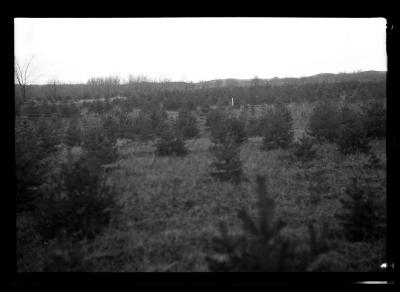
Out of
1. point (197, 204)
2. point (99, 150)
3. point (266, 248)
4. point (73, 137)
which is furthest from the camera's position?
point (73, 137)

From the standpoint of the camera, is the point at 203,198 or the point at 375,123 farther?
the point at 375,123

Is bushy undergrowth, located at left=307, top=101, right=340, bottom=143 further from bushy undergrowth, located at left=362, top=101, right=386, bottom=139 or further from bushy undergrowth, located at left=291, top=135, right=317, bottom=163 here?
bushy undergrowth, located at left=291, top=135, right=317, bottom=163

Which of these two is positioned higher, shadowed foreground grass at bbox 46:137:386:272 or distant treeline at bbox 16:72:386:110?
distant treeline at bbox 16:72:386:110

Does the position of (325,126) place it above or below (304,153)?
above

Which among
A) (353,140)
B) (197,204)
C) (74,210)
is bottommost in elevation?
(197,204)

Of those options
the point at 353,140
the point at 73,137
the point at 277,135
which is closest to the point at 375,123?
the point at 353,140

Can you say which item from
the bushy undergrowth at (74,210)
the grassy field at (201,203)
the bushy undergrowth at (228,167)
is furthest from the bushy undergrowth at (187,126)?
the bushy undergrowth at (74,210)

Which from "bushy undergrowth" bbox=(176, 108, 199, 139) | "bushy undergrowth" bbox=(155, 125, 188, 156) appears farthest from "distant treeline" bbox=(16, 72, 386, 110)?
"bushy undergrowth" bbox=(155, 125, 188, 156)

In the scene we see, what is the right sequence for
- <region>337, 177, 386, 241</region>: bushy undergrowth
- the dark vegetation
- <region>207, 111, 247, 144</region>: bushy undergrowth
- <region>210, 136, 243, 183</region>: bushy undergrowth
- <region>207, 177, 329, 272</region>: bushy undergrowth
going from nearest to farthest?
<region>207, 177, 329, 272</region>: bushy undergrowth, the dark vegetation, <region>337, 177, 386, 241</region>: bushy undergrowth, <region>210, 136, 243, 183</region>: bushy undergrowth, <region>207, 111, 247, 144</region>: bushy undergrowth

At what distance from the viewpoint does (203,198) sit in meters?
5.85

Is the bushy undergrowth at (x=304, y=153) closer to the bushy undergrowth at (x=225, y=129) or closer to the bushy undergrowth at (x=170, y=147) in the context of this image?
the bushy undergrowth at (x=225, y=129)

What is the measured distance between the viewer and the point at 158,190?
6207 mm

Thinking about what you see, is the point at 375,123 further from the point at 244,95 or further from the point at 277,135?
Answer: the point at 244,95

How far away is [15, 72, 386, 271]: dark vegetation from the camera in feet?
11.0
